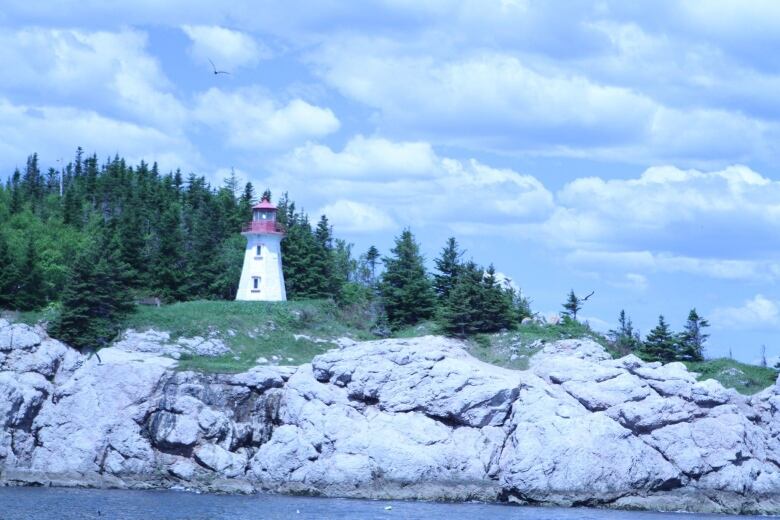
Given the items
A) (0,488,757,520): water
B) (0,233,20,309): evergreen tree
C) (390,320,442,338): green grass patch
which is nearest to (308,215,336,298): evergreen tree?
(390,320,442,338): green grass patch

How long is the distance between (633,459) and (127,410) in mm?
24150

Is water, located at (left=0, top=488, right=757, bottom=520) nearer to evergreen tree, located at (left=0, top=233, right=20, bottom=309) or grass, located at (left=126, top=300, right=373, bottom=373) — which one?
grass, located at (left=126, top=300, right=373, bottom=373)

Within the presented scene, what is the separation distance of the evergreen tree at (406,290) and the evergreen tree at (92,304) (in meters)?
18.0

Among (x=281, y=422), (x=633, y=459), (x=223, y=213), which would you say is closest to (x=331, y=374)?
(x=281, y=422)

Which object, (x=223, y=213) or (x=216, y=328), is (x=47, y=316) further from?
(x=223, y=213)

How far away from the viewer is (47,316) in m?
61.2

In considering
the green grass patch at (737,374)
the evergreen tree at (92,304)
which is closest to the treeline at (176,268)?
the evergreen tree at (92,304)

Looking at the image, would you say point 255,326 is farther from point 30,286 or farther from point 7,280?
point 7,280

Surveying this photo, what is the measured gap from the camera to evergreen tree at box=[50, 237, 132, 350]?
5944cm

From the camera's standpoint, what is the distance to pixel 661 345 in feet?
230

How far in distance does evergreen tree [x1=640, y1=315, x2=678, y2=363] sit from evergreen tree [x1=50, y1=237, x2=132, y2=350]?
107 ft

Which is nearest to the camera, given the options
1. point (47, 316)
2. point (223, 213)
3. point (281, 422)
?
point (281, 422)

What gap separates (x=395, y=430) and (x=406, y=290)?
69.2 feet

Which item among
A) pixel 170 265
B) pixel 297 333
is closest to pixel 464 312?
pixel 297 333
